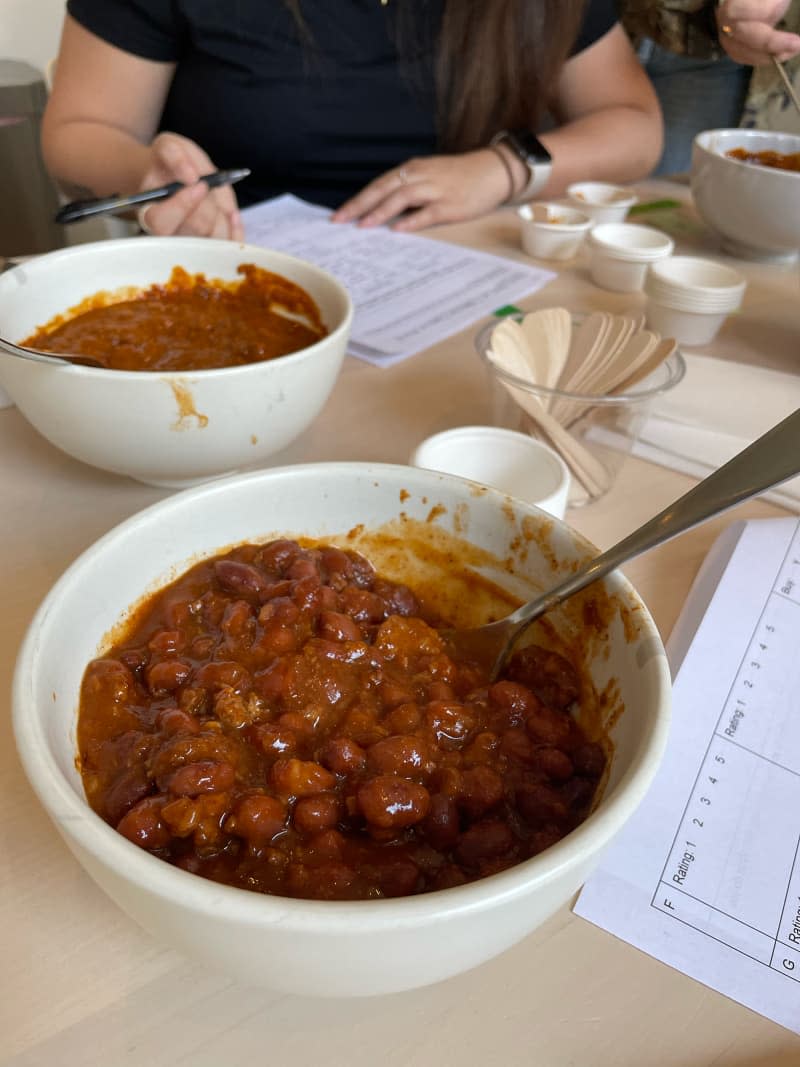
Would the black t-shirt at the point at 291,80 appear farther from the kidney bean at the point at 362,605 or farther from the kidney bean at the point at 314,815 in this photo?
the kidney bean at the point at 314,815

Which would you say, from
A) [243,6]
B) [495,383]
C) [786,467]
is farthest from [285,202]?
[786,467]

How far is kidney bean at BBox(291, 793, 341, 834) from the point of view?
0.53 metres

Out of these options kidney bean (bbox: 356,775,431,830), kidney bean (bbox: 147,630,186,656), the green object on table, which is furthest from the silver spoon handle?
the green object on table

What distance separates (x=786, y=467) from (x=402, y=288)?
106cm

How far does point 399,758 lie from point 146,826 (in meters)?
0.17

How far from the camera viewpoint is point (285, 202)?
1908 mm

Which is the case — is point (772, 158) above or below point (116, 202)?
above

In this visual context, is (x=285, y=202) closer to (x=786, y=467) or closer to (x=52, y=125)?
(x=52, y=125)

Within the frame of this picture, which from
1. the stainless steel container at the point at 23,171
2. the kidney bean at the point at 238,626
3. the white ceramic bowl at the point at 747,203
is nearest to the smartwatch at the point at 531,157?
the white ceramic bowl at the point at 747,203

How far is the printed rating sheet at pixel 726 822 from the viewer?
0.56 meters

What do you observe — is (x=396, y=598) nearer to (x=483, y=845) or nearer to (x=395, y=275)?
(x=483, y=845)

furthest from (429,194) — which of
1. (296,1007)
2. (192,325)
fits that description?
(296,1007)

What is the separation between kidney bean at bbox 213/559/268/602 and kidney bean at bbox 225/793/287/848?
20 centimetres

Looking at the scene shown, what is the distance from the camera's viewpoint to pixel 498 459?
3.14 ft
